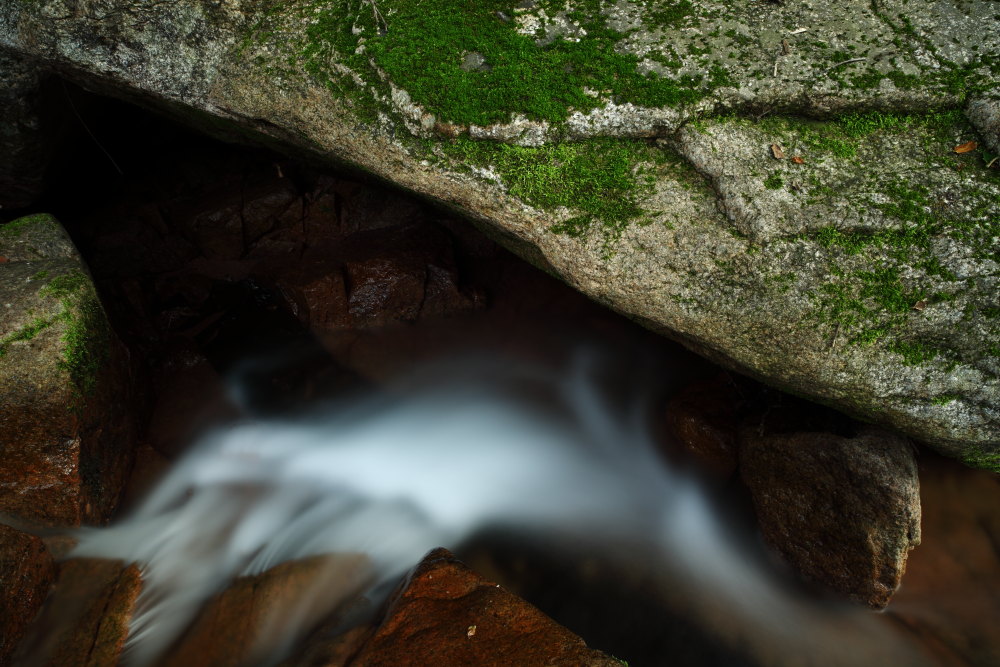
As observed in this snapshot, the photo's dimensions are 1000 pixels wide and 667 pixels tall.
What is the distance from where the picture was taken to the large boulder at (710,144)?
3.02 m

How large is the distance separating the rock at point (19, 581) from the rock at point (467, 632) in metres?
2.02

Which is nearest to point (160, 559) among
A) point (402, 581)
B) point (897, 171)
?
point (402, 581)

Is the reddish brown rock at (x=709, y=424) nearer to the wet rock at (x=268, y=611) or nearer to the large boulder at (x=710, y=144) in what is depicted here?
the large boulder at (x=710, y=144)

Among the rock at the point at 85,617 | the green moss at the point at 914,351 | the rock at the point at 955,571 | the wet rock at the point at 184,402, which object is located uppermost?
the green moss at the point at 914,351

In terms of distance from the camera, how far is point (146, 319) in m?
5.47

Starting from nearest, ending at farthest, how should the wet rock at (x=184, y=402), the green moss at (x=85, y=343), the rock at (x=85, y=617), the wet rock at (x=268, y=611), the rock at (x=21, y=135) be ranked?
the rock at (x=85, y=617) → the wet rock at (x=268, y=611) → the green moss at (x=85, y=343) → the rock at (x=21, y=135) → the wet rock at (x=184, y=402)

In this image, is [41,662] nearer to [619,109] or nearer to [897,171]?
[619,109]

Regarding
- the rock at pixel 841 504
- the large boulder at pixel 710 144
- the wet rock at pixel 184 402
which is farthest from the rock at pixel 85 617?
the rock at pixel 841 504

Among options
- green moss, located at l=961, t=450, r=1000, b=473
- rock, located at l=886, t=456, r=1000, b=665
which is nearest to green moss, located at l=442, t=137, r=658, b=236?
green moss, located at l=961, t=450, r=1000, b=473

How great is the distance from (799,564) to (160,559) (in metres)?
4.41

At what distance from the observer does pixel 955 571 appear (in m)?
3.88

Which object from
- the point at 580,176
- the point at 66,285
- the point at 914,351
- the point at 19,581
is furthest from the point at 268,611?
the point at 914,351

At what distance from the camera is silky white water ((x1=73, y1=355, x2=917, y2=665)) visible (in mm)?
3830

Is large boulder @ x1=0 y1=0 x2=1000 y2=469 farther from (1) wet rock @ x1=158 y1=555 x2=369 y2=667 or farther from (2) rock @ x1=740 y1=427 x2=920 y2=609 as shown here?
(1) wet rock @ x1=158 y1=555 x2=369 y2=667
